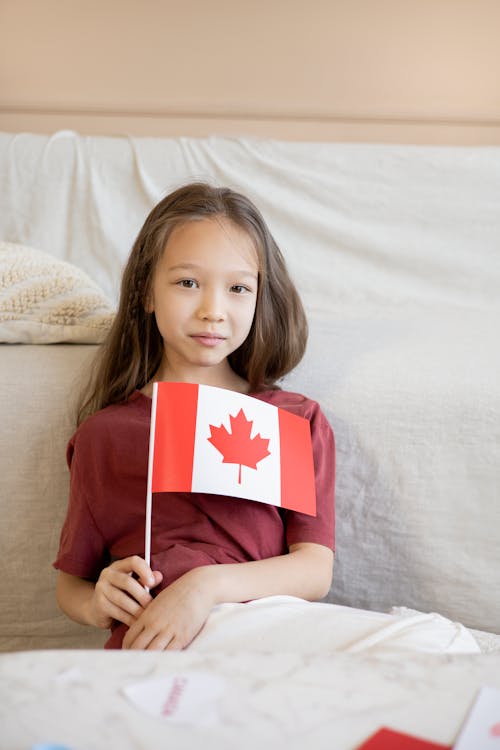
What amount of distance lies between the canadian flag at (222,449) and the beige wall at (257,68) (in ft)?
4.39

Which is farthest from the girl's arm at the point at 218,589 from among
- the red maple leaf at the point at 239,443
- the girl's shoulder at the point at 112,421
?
the girl's shoulder at the point at 112,421

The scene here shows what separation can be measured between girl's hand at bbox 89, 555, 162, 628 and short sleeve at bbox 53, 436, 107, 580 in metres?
0.11

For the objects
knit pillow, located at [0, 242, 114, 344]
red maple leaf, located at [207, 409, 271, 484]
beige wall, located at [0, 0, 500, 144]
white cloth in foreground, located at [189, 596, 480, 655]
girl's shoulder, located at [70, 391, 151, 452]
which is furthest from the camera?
beige wall, located at [0, 0, 500, 144]

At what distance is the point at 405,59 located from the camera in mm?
2072

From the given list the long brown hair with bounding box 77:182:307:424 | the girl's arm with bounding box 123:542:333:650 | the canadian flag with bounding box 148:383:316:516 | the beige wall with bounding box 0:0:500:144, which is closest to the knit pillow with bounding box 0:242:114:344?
the long brown hair with bounding box 77:182:307:424

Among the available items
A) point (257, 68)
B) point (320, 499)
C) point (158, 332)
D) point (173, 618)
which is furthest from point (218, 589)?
point (257, 68)

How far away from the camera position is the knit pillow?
1.24m

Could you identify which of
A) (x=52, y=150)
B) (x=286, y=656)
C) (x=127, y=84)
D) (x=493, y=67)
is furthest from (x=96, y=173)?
(x=286, y=656)

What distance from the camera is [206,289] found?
1038mm

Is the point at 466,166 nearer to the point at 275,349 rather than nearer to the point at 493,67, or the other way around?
the point at 493,67

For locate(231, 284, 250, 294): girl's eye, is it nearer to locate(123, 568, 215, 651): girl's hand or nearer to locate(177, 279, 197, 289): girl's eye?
locate(177, 279, 197, 289): girl's eye

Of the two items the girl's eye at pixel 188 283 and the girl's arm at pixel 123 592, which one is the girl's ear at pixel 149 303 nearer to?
the girl's eye at pixel 188 283

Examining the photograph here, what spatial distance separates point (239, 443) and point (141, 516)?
0.16 metres

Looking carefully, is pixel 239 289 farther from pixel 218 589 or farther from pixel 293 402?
pixel 218 589
